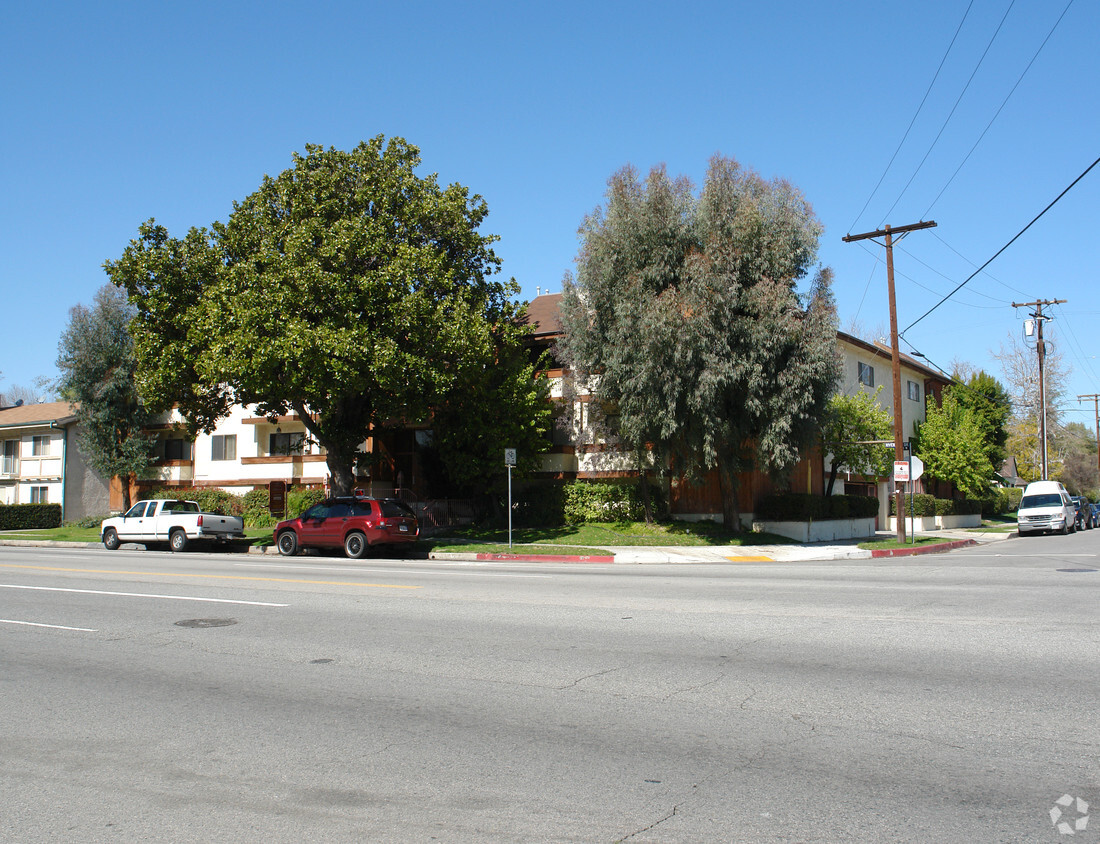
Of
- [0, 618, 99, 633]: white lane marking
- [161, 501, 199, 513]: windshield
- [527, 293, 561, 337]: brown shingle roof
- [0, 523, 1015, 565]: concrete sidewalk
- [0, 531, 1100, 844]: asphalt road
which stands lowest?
[0, 523, 1015, 565]: concrete sidewalk

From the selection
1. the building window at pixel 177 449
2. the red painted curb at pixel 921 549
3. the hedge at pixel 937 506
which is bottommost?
the red painted curb at pixel 921 549

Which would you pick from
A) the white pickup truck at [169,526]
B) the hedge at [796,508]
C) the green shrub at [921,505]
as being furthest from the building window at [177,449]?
the green shrub at [921,505]

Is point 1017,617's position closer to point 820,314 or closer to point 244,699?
point 244,699

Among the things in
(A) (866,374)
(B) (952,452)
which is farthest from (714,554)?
(B) (952,452)

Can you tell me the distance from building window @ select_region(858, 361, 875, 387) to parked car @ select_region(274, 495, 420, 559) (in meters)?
23.8

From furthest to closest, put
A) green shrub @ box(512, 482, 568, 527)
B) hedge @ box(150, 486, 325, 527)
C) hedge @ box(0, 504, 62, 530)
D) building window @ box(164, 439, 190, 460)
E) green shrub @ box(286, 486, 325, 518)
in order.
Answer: building window @ box(164, 439, 190, 460)
hedge @ box(0, 504, 62, 530)
hedge @ box(150, 486, 325, 527)
green shrub @ box(286, 486, 325, 518)
green shrub @ box(512, 482, 568, 527)

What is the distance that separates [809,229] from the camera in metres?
24.7

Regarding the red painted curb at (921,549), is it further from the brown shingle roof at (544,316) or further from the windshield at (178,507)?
the windshield at (178,507)

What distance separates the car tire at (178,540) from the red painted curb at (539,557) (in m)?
10.3

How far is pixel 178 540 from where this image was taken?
2659 cm

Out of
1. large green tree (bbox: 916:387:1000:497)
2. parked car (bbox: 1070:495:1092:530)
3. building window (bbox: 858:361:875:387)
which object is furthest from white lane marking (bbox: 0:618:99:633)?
parked car (bbox: 1070:495:1092:530)

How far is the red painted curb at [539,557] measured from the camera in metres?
22.0

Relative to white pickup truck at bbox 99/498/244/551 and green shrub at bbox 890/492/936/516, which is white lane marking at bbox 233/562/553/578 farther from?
green shrub at bbox 890/492/936/516

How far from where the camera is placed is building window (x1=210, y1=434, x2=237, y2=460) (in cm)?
3875
